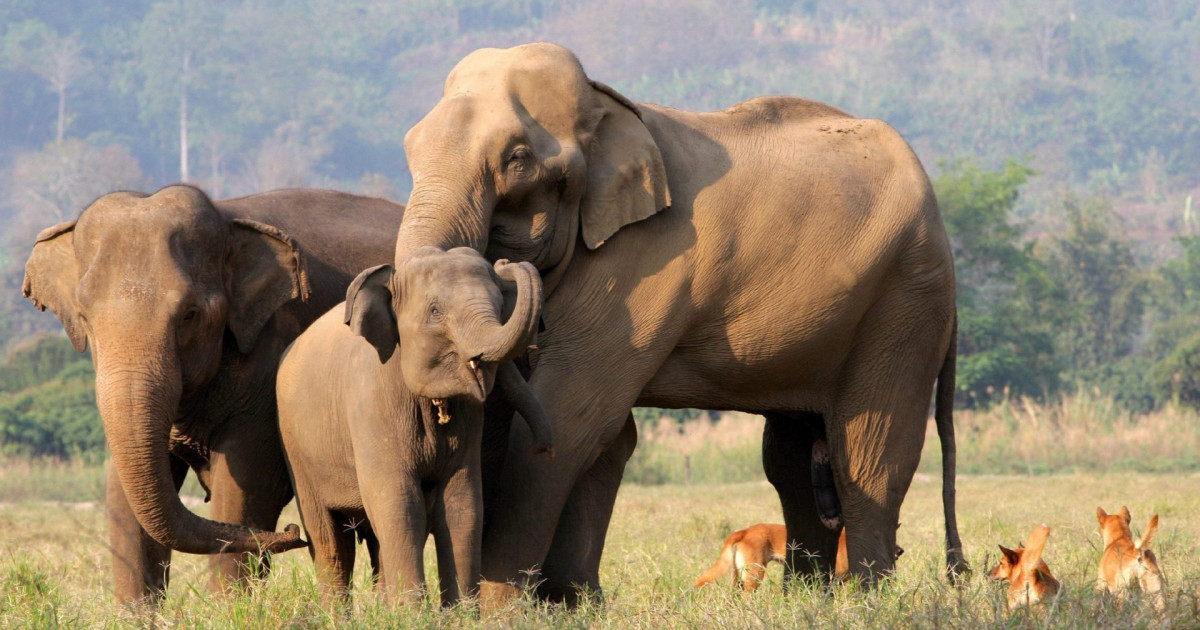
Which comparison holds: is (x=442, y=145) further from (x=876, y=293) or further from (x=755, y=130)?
(x=876, y=293)

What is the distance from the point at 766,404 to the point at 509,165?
4.38 ft

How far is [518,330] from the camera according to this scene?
4.36 metres

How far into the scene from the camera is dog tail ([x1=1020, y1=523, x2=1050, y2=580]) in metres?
4.89

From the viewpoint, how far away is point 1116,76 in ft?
346

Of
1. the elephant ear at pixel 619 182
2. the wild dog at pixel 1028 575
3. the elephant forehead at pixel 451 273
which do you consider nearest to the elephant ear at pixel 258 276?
the elephant ear at pixel 619 182

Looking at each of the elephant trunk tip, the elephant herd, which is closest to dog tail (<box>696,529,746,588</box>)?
the elephant herd

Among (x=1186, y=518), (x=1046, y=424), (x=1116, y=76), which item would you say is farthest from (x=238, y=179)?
(x=1186, y=518)

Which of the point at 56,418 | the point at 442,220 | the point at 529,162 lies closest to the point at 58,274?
the point at 442,220

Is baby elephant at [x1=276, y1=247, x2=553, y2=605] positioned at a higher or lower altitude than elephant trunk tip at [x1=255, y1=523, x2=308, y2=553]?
higher

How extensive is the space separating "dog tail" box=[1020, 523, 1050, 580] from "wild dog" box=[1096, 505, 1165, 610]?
0.67ft

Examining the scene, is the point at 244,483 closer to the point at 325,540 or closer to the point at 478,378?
the point at 325,540

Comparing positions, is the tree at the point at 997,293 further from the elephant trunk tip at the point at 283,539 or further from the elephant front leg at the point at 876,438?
the elephant trunk tip at the point at 283,539

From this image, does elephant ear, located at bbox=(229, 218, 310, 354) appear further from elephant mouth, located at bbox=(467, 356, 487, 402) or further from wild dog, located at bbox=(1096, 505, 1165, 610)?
wild dog, located at bbox=(1096, 505, 1165, 610)

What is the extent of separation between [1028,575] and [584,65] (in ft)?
309
